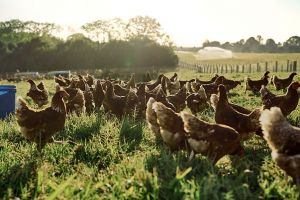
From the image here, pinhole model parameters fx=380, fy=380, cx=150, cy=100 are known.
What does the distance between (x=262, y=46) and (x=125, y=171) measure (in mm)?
129551

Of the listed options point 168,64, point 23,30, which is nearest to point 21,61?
point 168,64

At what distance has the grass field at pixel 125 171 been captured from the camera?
15.4ft

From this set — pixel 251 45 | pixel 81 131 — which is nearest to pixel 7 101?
pixel 81 131

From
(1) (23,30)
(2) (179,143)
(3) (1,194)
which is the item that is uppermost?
(1) (23,30)

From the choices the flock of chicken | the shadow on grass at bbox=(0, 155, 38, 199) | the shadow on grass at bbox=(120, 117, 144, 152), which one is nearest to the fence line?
the flock of chicken

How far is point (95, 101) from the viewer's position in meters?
12.2

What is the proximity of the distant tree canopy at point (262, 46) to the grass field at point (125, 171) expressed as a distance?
109661 millimetres

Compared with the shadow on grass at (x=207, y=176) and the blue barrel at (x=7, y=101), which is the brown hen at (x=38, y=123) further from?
the blue barrel at (x=7, y=101)

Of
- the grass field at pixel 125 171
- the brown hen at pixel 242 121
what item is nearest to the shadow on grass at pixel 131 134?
the grass field at pixel 125 171

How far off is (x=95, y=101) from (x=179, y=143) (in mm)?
6169

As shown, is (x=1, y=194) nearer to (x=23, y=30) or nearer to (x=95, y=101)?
(x=95, y=101)

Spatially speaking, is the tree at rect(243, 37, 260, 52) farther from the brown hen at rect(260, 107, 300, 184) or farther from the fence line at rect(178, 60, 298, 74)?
the brown hen at rect(260, 107, 300, 184)

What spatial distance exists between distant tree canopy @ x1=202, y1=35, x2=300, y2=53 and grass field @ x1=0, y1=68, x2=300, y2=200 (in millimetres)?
109661

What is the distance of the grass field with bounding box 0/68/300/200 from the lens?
15.4ft
